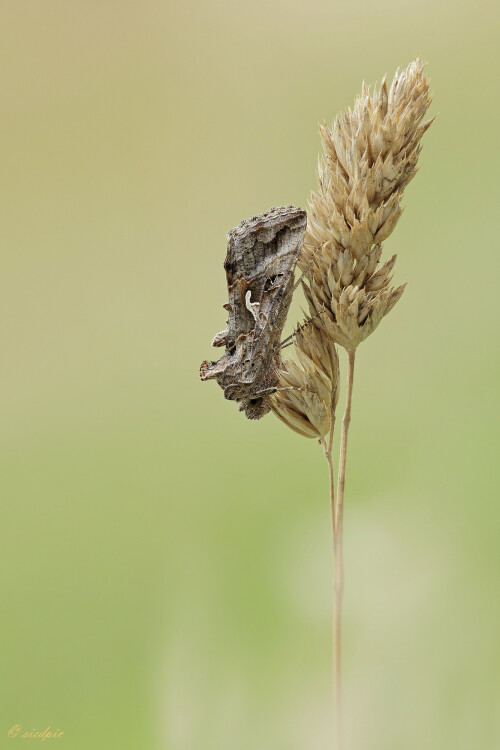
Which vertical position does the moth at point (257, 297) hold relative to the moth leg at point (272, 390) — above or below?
above

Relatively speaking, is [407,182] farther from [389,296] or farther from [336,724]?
[336,724]

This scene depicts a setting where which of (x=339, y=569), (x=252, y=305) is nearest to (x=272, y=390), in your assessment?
(x=252, y=305)

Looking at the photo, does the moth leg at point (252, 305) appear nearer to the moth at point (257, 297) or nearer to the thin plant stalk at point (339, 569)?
the moth at point (257, 297)

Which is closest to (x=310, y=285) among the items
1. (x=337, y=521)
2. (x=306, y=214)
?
(x=306, y=214)

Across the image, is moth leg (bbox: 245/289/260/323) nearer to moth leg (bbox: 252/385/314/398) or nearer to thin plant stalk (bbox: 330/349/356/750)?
moth leg (bbox: 252/385/314/398)

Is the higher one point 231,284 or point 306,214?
point 306,214

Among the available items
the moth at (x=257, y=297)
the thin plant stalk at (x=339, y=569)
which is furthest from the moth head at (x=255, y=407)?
the thin plant stalk at (x=339, y=569)

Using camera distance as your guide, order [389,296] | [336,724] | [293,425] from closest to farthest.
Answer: [336,724] < [389,296] < [293,425]
